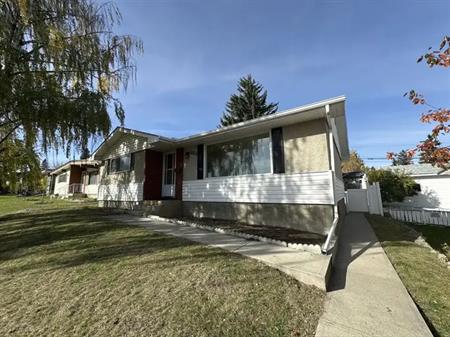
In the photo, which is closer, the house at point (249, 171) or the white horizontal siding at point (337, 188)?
the house at point (249, 171)

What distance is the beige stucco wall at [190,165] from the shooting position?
395 inches

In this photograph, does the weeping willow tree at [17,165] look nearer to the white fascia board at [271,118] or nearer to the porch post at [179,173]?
the porch post at [179,173]

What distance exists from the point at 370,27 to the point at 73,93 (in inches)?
400

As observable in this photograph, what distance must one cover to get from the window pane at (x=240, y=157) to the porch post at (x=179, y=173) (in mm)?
1612

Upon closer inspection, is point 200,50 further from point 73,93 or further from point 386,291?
point 386,291

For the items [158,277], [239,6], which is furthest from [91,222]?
[239,6]

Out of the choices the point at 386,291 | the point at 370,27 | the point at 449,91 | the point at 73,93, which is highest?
the point at 370,27

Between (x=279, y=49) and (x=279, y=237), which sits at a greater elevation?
(x=279, y=49)

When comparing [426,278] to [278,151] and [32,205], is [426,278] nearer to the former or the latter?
[278,151]

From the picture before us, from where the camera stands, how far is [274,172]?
749 cm

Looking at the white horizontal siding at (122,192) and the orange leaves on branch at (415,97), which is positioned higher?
the orange leaves on branch at (415,97)

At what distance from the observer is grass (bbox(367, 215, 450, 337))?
2830 mm

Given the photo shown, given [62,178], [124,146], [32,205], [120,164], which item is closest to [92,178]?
[32,205]

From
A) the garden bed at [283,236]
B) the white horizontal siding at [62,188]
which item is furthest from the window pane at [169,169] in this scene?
the white horizontal siding at [62,188]
